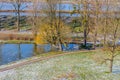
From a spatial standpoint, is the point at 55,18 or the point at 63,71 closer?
the point at 63,71

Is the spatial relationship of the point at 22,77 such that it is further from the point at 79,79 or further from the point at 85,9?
the point at 85,9

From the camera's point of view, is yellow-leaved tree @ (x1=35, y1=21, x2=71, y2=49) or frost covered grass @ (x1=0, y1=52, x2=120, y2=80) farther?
yellow-leaved tree @ (x1=35, y1=21, x2=71, y2=49)

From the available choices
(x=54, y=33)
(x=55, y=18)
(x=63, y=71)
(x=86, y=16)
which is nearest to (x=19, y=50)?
A: (x=54, y=33)

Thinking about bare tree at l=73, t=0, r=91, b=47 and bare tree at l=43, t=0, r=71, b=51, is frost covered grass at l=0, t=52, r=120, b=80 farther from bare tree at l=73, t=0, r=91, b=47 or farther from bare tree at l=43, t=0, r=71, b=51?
bare tree at l=73, t=0, r=91, b=47

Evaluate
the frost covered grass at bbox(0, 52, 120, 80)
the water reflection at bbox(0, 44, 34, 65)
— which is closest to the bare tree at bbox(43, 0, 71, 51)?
the water reflection at bbox(0, 44, 34, 65)

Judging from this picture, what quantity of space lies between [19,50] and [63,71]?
1487 centimetres

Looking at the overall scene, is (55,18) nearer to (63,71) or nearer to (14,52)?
(14,52)

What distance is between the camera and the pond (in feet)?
140

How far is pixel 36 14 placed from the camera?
5953 cm

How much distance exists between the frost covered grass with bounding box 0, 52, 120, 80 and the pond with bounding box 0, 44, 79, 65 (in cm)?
→ 582

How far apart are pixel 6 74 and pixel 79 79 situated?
27.6ft

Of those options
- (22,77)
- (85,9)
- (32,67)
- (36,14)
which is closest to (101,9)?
(85,9)

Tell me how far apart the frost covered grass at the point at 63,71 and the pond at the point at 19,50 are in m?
5.82

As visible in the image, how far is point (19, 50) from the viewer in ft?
155
